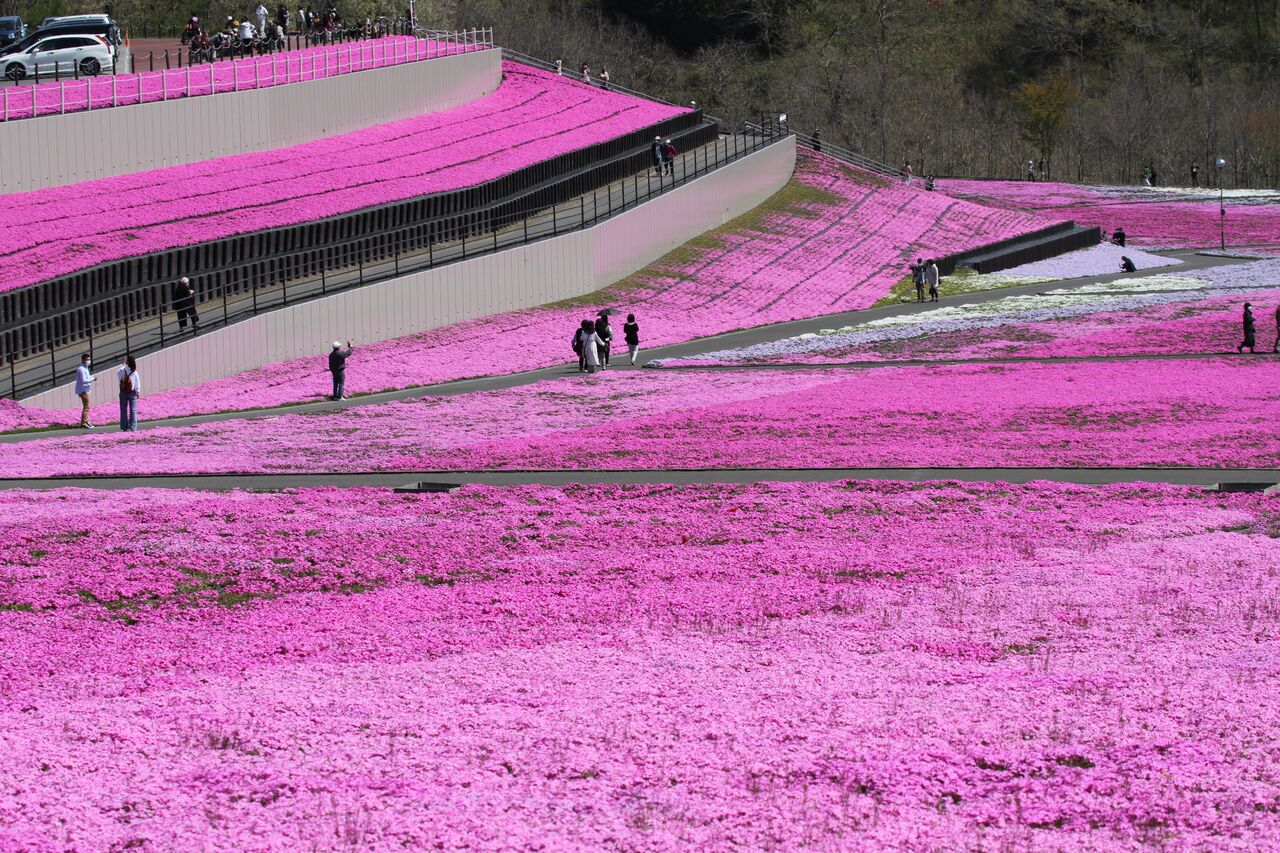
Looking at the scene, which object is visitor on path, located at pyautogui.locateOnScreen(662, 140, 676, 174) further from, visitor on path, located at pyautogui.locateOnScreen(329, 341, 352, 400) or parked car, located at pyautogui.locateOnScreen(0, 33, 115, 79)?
visitor on path, located at pyautogui.locateOnScreen(329, 341, 352, 400)

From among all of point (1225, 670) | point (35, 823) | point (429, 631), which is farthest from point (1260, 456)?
point (35, 823)

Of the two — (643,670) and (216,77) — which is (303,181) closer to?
(216,77)

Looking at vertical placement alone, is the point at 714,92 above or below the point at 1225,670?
above

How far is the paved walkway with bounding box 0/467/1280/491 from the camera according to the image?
2645cm

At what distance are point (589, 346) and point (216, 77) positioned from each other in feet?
80.4

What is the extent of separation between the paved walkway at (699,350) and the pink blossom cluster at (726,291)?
0.92 m

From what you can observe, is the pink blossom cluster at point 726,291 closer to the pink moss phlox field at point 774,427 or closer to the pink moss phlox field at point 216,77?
the pink moss phlox field at point 774,427

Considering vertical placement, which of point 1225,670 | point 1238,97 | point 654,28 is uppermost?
point 654,28

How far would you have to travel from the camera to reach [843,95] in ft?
382

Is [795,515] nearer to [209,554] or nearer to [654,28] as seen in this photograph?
[209,554]

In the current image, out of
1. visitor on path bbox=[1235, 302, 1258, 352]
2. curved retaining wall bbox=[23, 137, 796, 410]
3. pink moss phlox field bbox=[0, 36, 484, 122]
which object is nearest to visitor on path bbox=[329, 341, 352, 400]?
curved retaining wall bbox=[23, 137, 796, 410]

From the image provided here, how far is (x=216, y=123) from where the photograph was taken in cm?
5691

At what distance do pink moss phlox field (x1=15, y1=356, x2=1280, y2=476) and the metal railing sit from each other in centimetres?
578

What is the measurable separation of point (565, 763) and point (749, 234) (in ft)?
184
